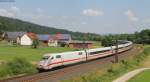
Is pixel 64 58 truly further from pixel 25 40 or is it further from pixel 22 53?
pixel 25 40

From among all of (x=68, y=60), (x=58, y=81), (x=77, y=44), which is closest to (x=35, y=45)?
(x=77, y=44)

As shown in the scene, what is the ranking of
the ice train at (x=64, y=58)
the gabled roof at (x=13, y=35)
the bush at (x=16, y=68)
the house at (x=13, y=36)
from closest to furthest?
the bush at (x=16, y=68) < the ice train at (x=64, y=58) < the house at (x=13, y=36) < the gabled roof at (x=13, y=35)

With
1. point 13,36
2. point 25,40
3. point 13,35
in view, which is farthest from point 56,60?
point 13,35

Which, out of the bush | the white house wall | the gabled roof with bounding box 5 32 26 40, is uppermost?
the gabled roof with bounding box 5 32 26 40

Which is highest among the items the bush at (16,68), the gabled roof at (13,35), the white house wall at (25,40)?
the gabled roof at (13,35)

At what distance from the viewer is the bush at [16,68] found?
A: 42.8 m

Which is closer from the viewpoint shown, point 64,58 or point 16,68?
point 16,68

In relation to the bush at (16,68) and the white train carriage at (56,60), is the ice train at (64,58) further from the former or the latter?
the bush at (16,68)

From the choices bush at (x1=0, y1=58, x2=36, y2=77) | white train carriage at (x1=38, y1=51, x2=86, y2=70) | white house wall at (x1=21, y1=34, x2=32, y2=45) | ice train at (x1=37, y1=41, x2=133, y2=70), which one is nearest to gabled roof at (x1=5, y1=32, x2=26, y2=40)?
white house wall at (x1=21, y1=34, x2=32, y2=45)

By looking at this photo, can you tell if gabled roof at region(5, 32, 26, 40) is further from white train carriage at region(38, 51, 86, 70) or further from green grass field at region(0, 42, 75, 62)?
white train carriage at region(38, 51, 86, 70)

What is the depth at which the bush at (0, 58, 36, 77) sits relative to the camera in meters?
42.8

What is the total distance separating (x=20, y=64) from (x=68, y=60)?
841 centimetres

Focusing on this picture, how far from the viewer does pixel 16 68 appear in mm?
44906

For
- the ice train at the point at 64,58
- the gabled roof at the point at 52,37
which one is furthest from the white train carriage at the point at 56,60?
the gabled roof at the point at 52,37
